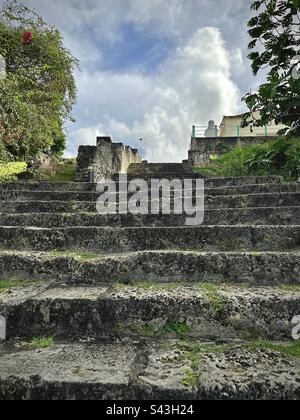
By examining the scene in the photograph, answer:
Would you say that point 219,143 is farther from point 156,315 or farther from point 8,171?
point 156,315

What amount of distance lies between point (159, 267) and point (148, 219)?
1.09 m

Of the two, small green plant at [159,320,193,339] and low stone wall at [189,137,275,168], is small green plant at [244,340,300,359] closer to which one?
small green plant at [159,320,193,339]

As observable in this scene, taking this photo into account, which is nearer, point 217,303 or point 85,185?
point 217,303

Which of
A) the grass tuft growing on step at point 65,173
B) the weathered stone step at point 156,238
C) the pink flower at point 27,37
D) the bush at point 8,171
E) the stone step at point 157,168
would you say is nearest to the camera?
the weathered stone step at point 156,238

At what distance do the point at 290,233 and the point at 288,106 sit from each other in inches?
33.9

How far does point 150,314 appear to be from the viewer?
60.1 inches

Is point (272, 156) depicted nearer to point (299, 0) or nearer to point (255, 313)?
point (299, 0)

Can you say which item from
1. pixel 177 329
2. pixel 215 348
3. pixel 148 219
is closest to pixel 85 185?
pixel 148 219

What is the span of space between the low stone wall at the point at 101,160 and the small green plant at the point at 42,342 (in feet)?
24.2

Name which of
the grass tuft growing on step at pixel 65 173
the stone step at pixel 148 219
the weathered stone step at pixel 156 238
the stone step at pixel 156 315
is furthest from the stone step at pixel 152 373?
the grass tuft growing on step at pixel 65 173

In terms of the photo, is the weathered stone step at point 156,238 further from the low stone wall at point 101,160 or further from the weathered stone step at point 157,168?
Result: the weathered stone step at point 157,168

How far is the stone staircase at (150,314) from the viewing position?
1120 mm

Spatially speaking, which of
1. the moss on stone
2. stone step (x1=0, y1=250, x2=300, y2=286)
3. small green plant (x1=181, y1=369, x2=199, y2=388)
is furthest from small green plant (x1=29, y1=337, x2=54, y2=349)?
the moss on stone

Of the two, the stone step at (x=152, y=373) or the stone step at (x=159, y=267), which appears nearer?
the stone step at (x=152, y=373)
